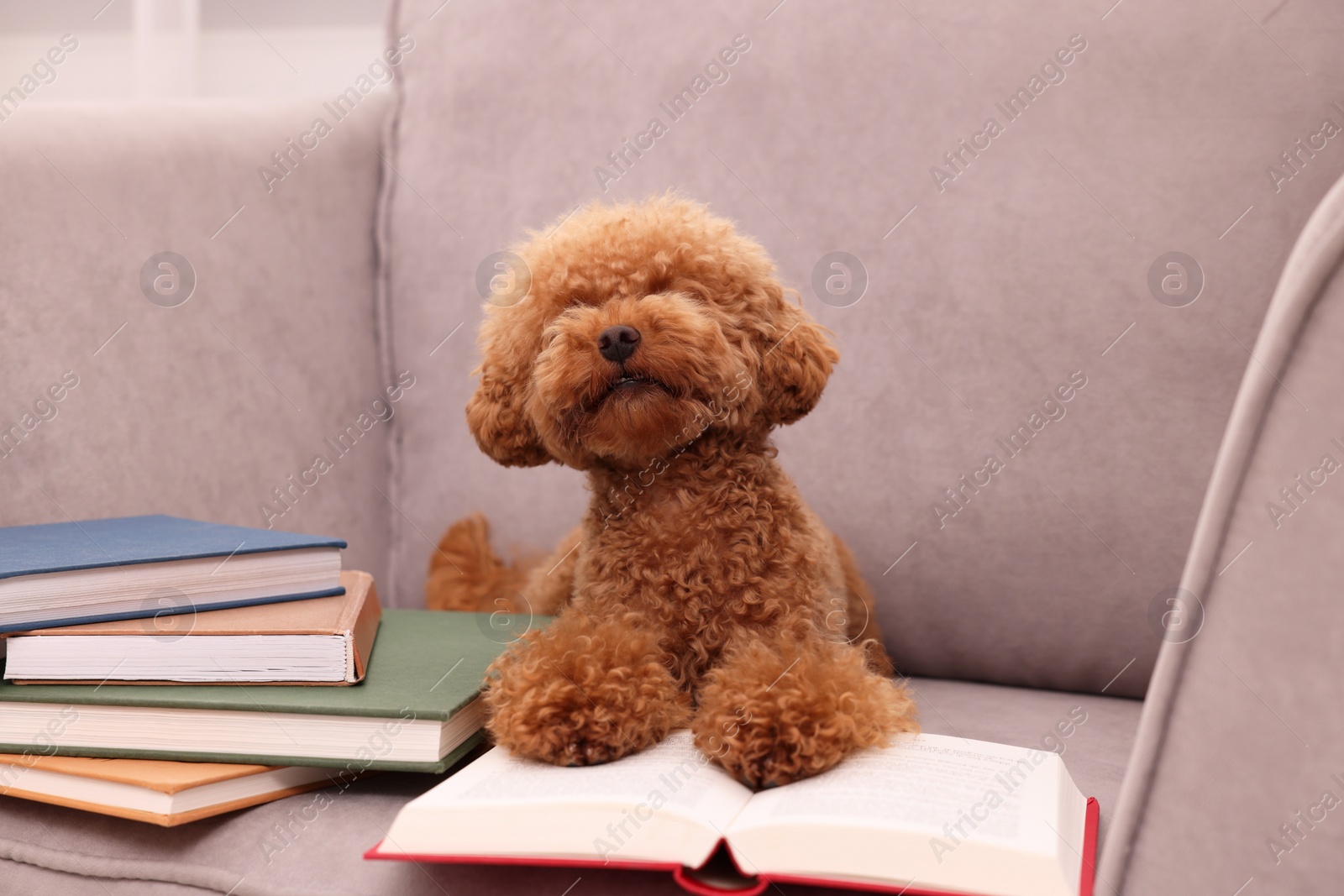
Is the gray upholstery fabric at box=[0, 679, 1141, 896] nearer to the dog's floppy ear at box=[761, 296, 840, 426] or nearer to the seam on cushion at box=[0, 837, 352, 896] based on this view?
the seam on cushion at box=[0, 837, 352, 896]

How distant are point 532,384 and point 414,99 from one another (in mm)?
785

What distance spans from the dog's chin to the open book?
0.31m

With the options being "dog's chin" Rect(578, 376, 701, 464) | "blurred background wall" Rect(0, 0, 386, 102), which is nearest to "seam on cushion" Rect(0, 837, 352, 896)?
"dog's chin" Rect(578, 376, 701, 464)

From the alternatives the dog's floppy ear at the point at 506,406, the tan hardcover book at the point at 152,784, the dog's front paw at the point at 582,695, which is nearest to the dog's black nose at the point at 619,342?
the dog's floppy ear at the point at 506,406

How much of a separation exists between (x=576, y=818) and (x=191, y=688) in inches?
17.4

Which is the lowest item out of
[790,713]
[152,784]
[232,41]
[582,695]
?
[790,713]

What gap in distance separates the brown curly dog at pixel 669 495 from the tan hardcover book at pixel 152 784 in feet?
0.66

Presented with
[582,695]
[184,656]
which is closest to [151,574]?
[184,656]

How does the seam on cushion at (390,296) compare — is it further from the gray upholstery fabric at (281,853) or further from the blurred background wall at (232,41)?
the blurred background wall at (232,41)

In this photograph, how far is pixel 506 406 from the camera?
1.06 metres

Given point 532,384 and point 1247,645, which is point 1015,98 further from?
point 1247,645

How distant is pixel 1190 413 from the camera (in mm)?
1197

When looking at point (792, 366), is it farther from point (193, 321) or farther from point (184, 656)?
point (193, 321)

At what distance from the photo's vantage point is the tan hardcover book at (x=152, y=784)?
32.8 inches
